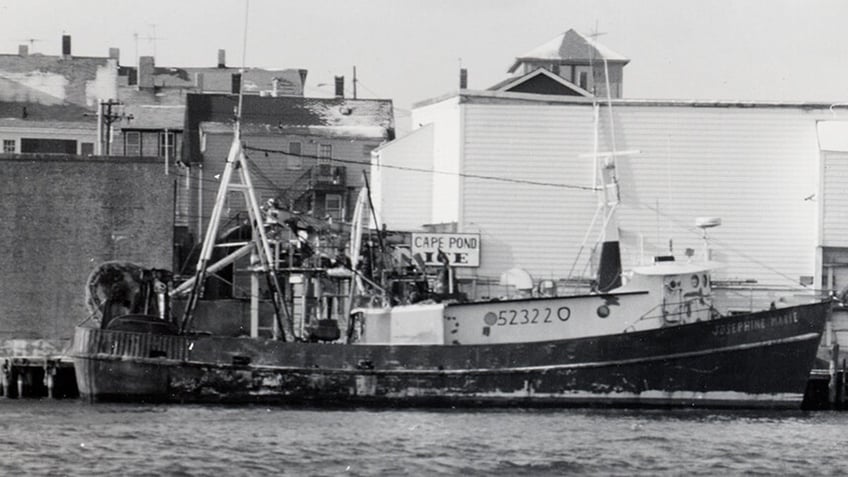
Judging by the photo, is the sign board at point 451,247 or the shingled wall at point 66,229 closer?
the sign board at point 451,247

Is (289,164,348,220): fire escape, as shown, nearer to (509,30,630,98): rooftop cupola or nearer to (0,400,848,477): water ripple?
(509,30,630,98): rooftop cupola

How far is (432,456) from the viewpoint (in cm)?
3550

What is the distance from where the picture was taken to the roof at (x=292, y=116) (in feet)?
241

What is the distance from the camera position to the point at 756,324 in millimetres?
44812

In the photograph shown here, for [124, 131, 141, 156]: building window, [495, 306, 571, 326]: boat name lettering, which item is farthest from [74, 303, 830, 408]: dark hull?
[124, 131, 141, 156]: building window

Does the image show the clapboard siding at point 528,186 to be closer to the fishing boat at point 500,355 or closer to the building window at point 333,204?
the fishing boat at point 500,355

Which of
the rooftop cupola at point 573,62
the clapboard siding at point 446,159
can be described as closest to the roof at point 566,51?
the rooftop cupola at point 573,62

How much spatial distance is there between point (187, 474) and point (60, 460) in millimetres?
2486

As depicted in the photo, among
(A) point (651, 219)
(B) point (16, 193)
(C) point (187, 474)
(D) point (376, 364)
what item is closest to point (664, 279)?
(D) point (376, 364)

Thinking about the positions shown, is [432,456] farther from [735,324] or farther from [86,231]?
[86,231]

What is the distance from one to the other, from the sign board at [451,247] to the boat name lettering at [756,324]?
1050cm

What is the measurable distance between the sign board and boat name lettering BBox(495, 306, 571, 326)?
7.76 meters

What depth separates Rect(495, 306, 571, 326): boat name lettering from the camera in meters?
45.5

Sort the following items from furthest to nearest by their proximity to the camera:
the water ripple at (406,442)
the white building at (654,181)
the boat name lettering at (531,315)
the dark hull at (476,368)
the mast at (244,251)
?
the white building at (654,181) < the mast at (244,251) < the boat name lettering at (531,315) < the dark hull at (476,368) < the water ripple at (406,442)
